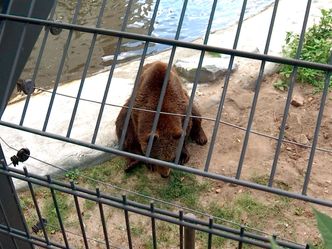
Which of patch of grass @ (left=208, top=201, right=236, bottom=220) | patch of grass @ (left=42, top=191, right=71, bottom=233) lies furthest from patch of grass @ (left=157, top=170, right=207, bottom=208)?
patch of grass @ (left=42, top=191, right=71, bottom=233)

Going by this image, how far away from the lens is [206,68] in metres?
4.97

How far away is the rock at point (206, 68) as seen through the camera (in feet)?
16.4

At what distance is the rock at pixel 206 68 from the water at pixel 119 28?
1013mm

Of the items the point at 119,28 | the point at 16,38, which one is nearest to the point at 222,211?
the point at 16,38

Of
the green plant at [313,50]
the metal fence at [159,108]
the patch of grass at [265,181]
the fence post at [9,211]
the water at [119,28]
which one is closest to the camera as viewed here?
the metal fence at [159,108]

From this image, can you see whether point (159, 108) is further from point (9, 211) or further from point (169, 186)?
point (169, 186)

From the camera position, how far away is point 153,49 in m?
6.18

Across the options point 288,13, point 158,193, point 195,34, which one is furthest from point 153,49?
point 158,193

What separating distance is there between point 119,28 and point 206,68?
6.72ft

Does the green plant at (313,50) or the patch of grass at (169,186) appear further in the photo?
the green plant at (313,50)

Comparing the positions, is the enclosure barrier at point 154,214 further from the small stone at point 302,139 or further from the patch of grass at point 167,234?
the small stone at point 302,139

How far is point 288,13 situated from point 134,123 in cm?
273

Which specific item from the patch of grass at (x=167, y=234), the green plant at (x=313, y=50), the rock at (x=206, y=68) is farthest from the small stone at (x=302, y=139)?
the patch of grass at (x=167, y=234)

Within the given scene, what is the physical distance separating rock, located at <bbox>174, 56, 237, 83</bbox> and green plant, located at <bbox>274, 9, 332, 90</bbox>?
0.55 metres
